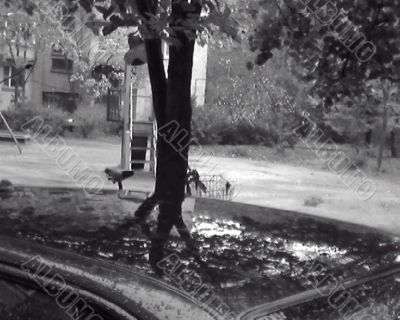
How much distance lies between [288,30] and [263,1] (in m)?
0.32

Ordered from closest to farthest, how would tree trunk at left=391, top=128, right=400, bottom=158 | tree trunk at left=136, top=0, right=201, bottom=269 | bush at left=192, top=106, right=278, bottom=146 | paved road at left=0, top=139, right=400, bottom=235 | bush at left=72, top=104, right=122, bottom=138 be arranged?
tree trunk at left=136, top=0, right=201, bottom=269, paved road at left=0, top=139, right=400, bottom=235, tree trunk at left=391, top=128, right=400, bottom=158, bush at left=192, top=106, right=278, bottom=146, bush at left=72, top=104, right=122, bottom=138

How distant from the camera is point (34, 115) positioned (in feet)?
98.3

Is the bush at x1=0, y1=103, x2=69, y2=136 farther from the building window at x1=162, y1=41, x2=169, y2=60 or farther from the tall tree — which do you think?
the tall tree

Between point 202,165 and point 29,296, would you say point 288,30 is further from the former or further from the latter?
point 202,165

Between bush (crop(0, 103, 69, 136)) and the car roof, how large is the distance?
27428 mm

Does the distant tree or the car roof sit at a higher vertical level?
the distant tree

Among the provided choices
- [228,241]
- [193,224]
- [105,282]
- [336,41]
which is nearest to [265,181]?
[336,41]

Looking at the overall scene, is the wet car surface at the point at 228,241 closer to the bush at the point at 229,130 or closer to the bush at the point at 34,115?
the bush at the point at 229,130

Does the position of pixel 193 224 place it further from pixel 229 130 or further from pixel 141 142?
pixel 229 130

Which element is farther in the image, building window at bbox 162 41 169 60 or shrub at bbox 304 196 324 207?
shrub at bbox 304 196 324 207

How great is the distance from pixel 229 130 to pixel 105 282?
90.0ft

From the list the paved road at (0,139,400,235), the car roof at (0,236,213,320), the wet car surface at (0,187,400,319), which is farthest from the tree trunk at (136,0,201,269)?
the paved road at (0,139,400,235)

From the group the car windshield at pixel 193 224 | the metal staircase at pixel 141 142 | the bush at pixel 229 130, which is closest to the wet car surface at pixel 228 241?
the car windshield at pixel 193 224

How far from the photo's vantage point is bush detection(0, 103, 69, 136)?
2929cm
